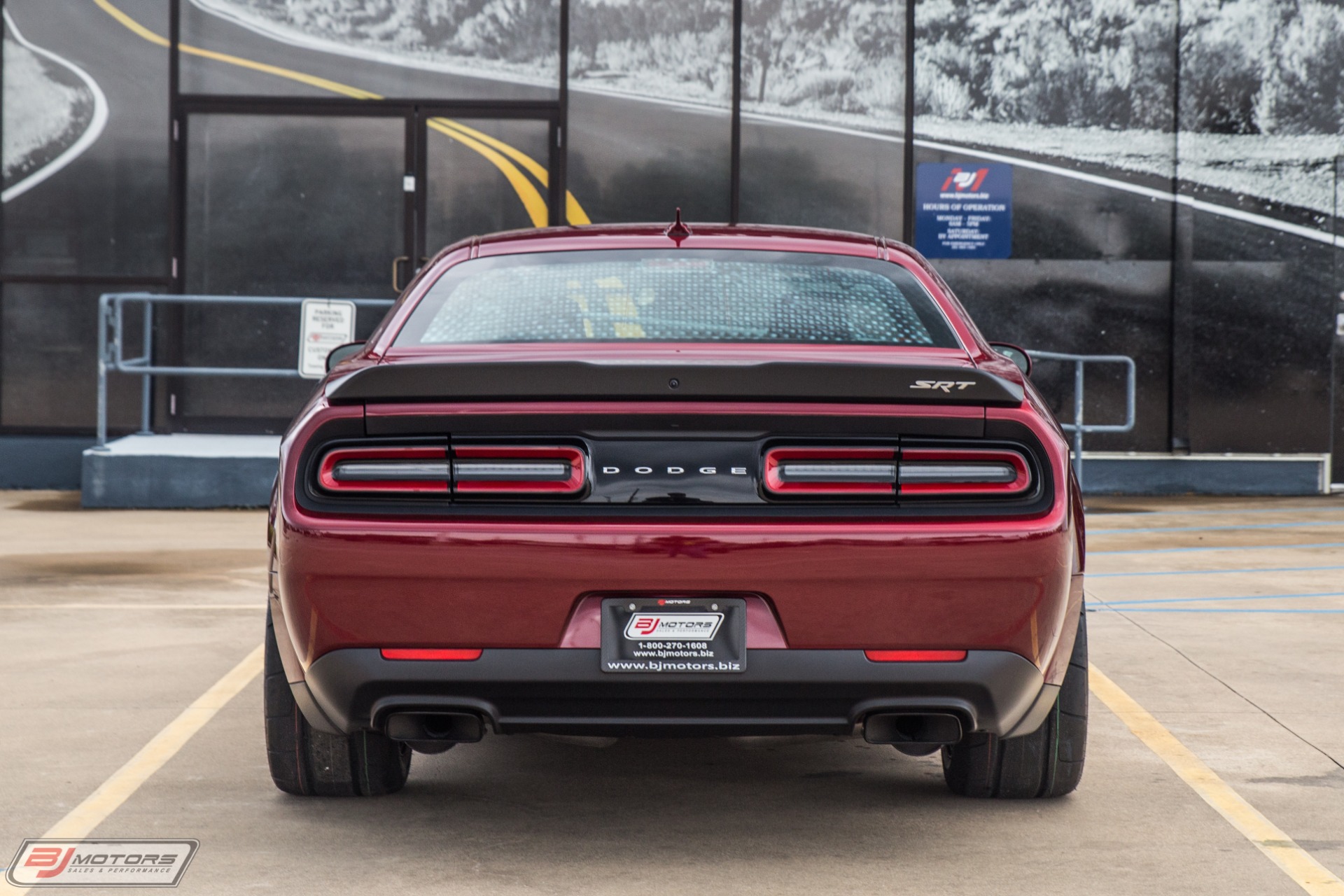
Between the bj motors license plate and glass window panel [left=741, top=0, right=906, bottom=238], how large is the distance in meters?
10.1

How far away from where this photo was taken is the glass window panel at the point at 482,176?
13195 millimetres

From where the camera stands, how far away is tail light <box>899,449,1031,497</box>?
3486 mm

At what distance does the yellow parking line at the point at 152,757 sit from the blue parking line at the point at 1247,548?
5540 millimetres

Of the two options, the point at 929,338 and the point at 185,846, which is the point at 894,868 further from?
the point at 185,846

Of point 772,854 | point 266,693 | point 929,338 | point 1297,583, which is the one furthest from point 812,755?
point 1297,583

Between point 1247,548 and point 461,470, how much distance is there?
7560 mm

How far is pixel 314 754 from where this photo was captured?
4.19 metres

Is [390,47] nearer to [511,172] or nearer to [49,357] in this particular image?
[511,172]

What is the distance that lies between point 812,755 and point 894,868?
1147 millimetres

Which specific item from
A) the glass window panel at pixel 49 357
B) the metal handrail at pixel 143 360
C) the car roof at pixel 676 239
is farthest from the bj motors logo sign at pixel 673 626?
the glass window panel at pixel 49 357

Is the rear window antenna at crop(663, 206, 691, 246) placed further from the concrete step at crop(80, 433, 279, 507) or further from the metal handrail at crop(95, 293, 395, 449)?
the concrete step at crop(80, 433, 279, 507)

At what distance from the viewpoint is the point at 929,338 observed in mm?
4289

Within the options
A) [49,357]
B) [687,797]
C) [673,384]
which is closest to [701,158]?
[49,357]

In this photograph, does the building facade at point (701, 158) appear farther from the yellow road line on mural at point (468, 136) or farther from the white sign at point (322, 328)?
the white sign at point (322, 328)
